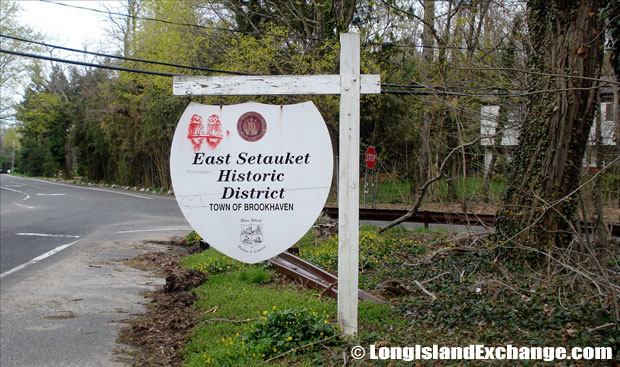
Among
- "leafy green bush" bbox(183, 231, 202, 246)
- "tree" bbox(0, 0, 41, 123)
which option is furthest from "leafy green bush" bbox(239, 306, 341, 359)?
"tree" bbox(0, 0, 41, 123)

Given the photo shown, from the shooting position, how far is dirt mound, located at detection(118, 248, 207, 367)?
5.94m

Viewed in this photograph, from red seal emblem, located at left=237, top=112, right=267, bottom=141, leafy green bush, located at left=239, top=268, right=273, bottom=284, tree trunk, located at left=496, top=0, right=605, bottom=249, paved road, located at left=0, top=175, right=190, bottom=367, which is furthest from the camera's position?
leafy green bush, located at left=239, top=268, right=273, bottom=284

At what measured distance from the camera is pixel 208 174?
5.57 m

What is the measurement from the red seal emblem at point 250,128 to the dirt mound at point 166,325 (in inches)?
97.9

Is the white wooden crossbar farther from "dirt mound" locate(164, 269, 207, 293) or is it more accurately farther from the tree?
the tree

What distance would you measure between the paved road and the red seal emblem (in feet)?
9.31

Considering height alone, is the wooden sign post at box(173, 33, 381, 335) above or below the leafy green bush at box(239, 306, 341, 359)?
above

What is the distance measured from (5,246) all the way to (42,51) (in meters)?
31.1

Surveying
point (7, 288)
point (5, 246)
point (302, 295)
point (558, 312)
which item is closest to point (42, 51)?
point (5, 246)

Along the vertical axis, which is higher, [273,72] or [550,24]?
[273,72]

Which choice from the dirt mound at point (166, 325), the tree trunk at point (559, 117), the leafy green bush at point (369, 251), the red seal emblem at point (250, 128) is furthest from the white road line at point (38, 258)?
the tree trunk at point (559, 117)

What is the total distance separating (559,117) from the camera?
7.41m

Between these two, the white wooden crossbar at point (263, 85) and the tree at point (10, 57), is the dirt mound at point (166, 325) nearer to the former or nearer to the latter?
the white wooden crossbar at point (263, 85)

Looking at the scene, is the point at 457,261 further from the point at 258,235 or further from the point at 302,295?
the point at 258,235
